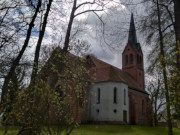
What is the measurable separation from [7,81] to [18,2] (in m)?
4.01

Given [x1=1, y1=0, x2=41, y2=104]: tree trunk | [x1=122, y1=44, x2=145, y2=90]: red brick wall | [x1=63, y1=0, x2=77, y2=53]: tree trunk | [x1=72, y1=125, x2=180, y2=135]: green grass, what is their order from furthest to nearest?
[x1=122, y1=44, x2=145, y2=90]: red brick wall < [x1=72, y1=125, x2=180, y2=135]: green grass < [x1=63, y1=0, x2=77, y2=53]: tree trunk < [x1=1, y1=0, x2=41, y2=104]: tree trunk

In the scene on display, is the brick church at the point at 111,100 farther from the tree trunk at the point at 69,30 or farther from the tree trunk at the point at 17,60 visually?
the tree trunk at the point at 17,60

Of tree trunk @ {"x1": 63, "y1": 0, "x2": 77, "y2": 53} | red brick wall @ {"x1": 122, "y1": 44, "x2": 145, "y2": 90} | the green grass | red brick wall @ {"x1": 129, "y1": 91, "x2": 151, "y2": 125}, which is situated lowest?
the green grass

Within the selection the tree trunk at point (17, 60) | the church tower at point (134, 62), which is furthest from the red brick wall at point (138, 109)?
the tree trunk at point (17, 60)

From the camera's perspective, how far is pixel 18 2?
8828 mm

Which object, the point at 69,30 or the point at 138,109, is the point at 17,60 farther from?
the point at 138,109

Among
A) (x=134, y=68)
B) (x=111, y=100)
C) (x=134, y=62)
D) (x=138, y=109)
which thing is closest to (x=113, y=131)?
(x=111, y=100)

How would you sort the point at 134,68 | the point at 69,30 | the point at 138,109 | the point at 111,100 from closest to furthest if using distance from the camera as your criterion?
the point at 69,30 → the point at 111,100 → the point at 138,109 → the point at 134,68

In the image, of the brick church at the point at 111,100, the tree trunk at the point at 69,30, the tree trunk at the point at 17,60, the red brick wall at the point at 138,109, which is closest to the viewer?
the tree trunk at the point at 17,60

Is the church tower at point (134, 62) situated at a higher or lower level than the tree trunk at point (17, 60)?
higher

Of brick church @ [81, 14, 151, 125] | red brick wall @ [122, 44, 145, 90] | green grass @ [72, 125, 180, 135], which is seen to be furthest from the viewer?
red brick wall @ [122, 44, 145, 90]

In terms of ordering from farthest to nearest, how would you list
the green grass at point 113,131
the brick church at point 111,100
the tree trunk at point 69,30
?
the brick church at point 111,100 → the green grass at point 113,131 → the tree trunk at point 69,30

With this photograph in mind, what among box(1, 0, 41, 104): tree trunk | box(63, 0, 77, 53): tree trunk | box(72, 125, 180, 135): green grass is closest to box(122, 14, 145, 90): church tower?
box(72, 125, 180, 135): green grass

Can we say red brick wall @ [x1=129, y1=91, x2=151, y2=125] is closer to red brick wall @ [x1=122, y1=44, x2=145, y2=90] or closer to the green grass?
red brick wall @ [x1=122, y1=44, x2=145, y2=90]
